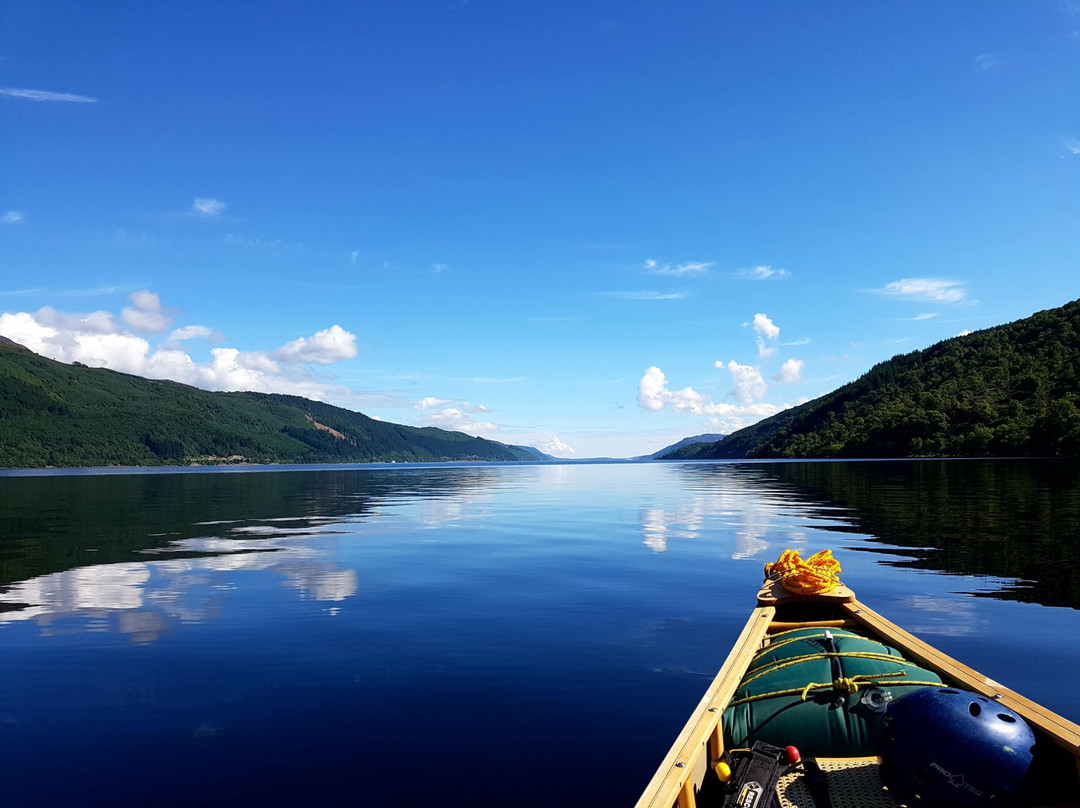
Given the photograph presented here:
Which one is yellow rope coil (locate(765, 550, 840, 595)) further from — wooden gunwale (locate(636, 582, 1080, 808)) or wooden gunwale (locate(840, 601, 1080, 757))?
wooden gunwale (locate(636, 582, 1080, 808))

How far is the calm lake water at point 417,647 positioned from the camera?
9.63m

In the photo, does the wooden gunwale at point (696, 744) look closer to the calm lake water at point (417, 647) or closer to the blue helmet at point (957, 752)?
the calm lake water at point (417, 647)

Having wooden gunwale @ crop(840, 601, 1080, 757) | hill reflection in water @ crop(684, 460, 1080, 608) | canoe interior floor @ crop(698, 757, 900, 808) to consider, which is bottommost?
hill reflection in water @ crop(684, 460, 1080, 608)

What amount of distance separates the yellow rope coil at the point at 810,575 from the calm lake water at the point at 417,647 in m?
2.33

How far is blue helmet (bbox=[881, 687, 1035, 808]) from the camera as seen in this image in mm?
6762

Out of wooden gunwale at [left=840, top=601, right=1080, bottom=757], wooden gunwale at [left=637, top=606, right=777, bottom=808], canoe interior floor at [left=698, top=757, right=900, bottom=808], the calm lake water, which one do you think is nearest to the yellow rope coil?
wooden gunwale at [left=840, top=601, right=1080, bottom=757]

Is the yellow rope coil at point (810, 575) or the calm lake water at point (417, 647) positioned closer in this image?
the calm lake water at point (417, 647)

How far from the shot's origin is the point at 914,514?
4544 centimetres

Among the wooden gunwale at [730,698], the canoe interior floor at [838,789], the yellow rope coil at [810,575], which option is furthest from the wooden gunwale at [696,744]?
the yellow rope coil at [810,575]

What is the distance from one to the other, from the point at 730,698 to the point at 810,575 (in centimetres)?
795

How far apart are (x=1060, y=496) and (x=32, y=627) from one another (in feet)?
224

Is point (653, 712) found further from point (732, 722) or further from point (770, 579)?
point (770, 579)

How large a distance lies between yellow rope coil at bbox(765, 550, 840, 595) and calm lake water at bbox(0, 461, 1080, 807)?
7.65ft

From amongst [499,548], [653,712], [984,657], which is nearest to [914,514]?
[499,548]
